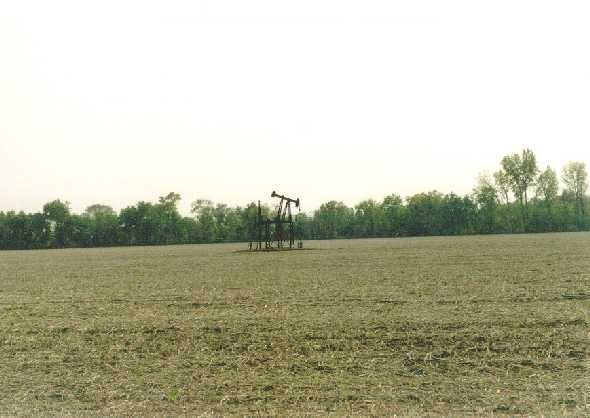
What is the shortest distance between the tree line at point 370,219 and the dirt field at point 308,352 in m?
94.3

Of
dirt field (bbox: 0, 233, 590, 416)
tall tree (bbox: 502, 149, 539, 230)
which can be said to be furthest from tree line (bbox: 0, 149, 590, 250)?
dirt field (bbox: 0, 233, 590, 416)

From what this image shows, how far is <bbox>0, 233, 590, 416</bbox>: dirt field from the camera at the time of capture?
7.46 meters

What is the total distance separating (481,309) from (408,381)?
6.01 meters

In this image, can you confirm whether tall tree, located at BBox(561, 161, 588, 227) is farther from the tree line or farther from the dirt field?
the dirt field

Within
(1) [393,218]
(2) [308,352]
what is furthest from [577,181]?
(2) [308,352]

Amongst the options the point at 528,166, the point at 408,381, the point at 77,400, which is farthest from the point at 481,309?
the point at 528,166

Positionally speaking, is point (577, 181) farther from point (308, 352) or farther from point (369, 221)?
point (308, 352)

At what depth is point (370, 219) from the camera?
129 m

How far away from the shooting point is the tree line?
110875 mm

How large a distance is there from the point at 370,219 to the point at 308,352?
120 meters

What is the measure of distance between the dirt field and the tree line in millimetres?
94271

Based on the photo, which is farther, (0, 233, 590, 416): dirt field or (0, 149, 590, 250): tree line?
(0, 149, 590, 250): tree line

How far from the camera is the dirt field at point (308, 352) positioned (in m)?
7.46

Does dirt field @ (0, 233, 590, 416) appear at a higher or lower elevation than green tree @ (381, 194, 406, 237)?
lower
